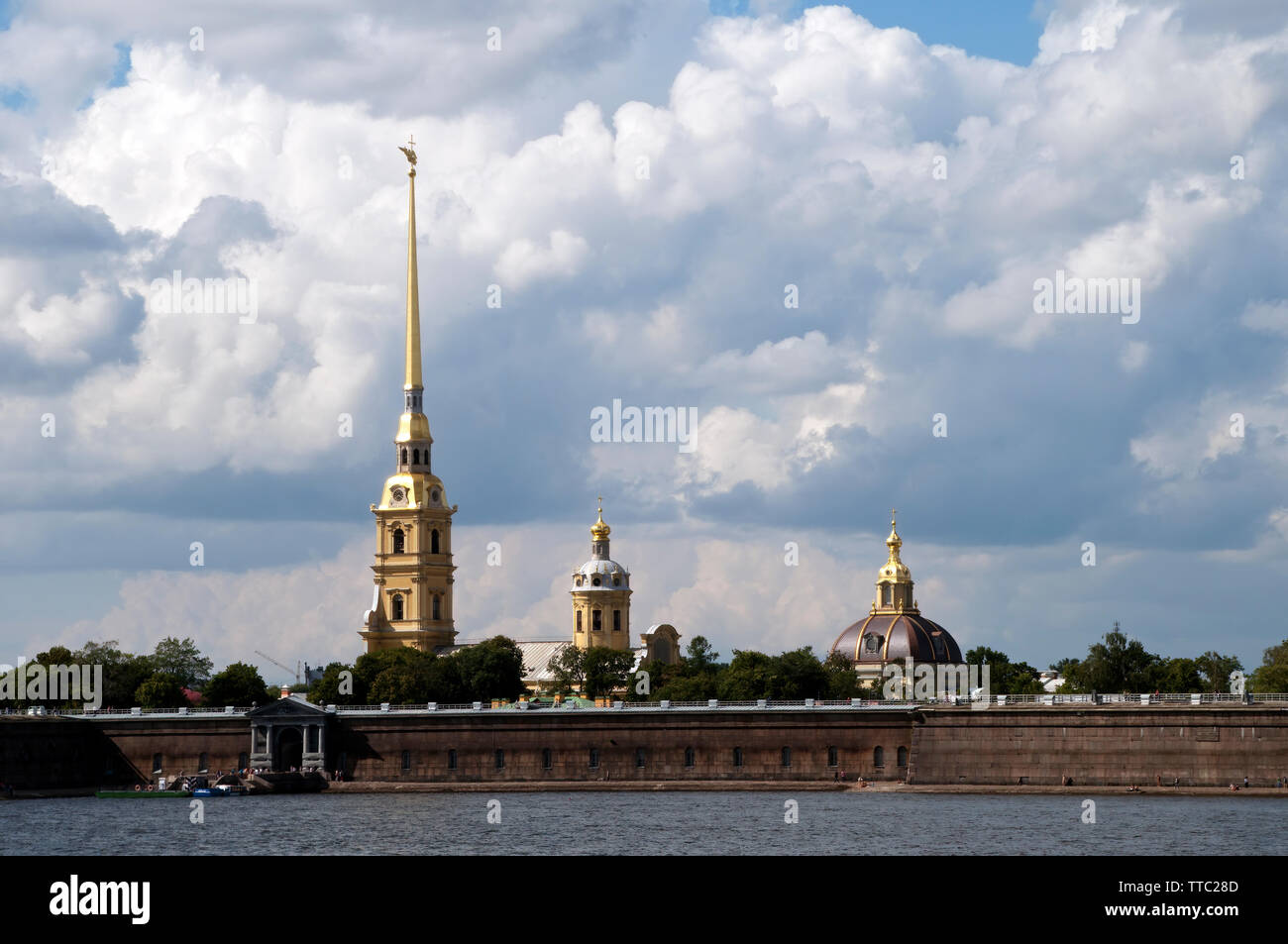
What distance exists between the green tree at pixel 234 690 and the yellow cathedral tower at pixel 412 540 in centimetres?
3249

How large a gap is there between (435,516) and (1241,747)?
309 ft

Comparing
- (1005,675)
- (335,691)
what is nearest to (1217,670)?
(1005,675)

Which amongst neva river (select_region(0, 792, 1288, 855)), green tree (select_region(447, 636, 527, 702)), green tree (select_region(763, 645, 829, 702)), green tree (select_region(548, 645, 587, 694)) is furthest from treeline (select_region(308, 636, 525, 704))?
neva river (select_region(0, 792, 1288, 855))

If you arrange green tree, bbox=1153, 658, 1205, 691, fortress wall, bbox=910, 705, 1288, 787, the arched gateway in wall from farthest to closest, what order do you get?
green tree, bbox=1153, 658, 1205, 691, the arched gateway in wall, fortress wall, bbox=910, 705, 1288, 787

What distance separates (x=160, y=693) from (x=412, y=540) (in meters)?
41.0

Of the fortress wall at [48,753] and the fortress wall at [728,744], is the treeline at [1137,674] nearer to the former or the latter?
the fortress wall at [728,744]

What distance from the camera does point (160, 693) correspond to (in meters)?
132

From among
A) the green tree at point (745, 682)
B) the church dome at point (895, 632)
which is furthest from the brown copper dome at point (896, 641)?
the green tree at point (745, 682)

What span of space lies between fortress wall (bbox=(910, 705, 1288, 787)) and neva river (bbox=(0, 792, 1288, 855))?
291cm

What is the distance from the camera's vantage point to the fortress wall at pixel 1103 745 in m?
88.2

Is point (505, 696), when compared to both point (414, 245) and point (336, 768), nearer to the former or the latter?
point (336, 768)

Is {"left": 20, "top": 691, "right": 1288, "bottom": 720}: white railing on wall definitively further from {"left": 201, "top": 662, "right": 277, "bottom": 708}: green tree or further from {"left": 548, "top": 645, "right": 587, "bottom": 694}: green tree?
{"left": 548, "top": 645, "right": 587, "bottom": 694}: green tree

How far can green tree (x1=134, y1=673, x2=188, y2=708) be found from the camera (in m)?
132
